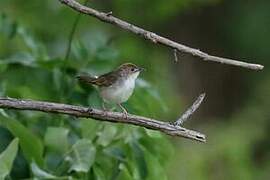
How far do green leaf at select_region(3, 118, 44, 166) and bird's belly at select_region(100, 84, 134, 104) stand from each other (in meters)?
0.37

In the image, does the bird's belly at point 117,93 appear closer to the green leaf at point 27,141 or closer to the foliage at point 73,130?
the foliage at point 73,130

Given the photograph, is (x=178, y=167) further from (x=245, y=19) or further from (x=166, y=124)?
(x=166, y=124)

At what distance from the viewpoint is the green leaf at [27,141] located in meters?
3.99

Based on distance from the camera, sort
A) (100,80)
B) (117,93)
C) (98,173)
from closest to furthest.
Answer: (117,93)
(100,80)
(98,173)

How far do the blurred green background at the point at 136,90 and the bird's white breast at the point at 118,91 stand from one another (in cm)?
21

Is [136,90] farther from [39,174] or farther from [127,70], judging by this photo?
[39,174]

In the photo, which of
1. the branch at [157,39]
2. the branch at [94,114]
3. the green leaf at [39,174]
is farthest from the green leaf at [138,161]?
the branch at [157,39]

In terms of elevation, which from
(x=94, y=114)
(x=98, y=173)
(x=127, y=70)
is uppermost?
(x=127, y=70)

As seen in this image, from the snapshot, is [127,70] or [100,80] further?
[127,70]

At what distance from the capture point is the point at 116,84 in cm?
388

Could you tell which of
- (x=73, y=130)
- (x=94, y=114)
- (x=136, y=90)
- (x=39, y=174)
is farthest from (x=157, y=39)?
(x=73, y=130)

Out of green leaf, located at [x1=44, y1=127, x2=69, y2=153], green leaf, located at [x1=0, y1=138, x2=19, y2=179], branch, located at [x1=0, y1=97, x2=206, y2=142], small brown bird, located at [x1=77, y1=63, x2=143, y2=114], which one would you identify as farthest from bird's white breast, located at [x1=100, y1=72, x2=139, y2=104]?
branch, located at [x1=0, y1=97, x2=206, y2=142]

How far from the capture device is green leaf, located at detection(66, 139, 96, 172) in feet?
13.0

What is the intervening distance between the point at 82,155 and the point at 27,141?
245 mm
